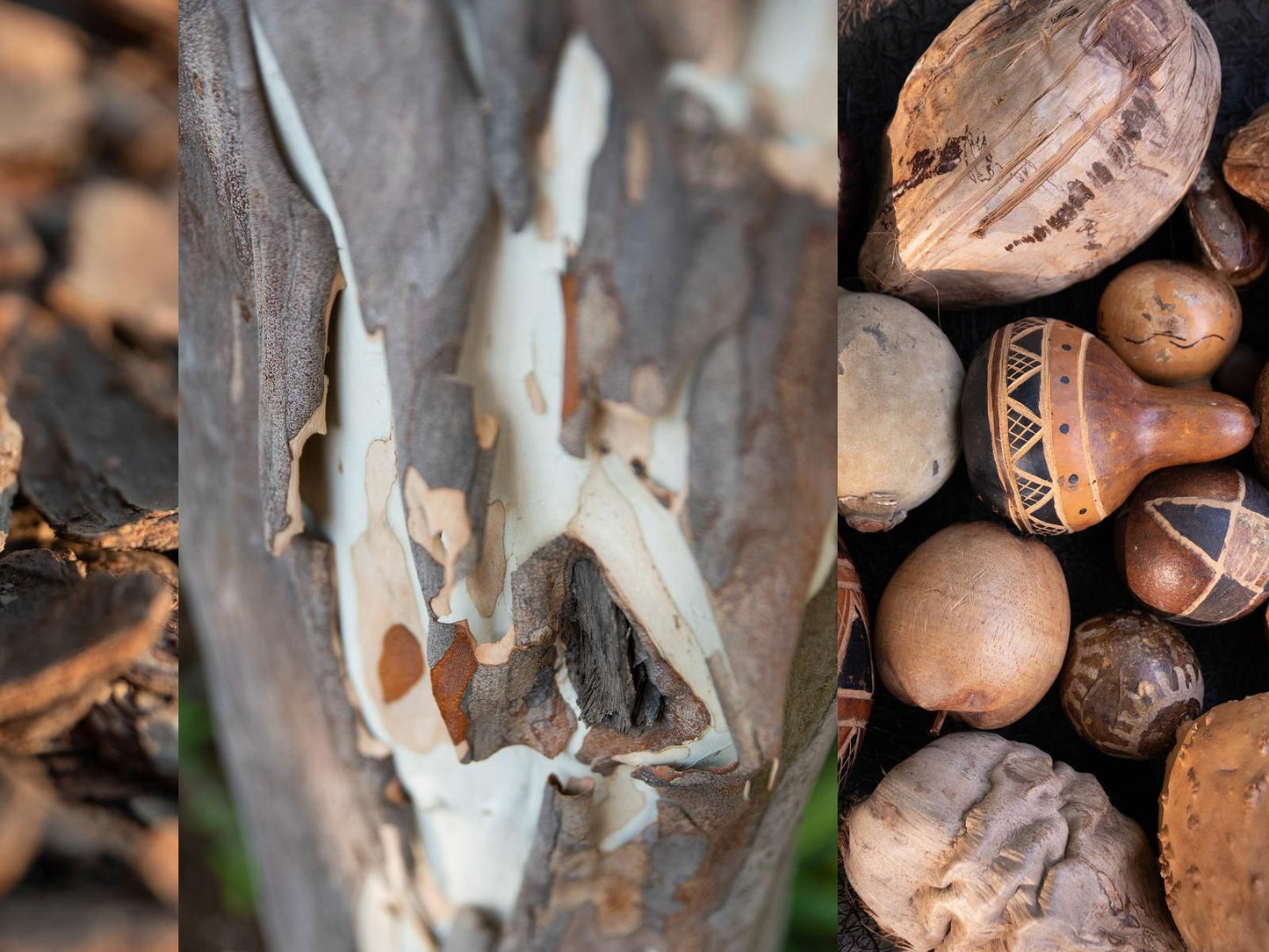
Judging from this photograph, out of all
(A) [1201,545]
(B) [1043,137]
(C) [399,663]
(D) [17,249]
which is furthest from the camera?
(A) [1201,545]

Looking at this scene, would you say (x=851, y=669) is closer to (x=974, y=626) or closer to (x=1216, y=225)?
(x=974, y=626)

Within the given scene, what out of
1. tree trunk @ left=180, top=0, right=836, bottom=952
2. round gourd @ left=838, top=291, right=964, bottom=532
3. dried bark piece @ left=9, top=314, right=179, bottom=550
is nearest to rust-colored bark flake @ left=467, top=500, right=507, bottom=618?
tree trunk @ left=180, top=0, right=836, bottom=952

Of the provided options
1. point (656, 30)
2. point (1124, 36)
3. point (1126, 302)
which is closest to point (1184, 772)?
point (1126, 302)

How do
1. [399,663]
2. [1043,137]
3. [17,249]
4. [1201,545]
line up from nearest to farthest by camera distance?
1. [17,249]
2. [399,663]
3. [1043,137]
4. [1201,545]

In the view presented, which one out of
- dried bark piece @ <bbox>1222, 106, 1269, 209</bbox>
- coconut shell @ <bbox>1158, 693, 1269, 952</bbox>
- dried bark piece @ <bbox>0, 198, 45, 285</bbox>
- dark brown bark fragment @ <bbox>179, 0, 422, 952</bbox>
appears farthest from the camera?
dried bark piece @ <bbox>1222, 106, 1269, 209</bbox>

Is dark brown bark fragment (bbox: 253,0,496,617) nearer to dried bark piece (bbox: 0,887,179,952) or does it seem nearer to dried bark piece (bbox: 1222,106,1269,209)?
dried bark piece (bbox: 0,887,179,952)

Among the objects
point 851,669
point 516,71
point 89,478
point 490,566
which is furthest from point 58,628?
point 851,669

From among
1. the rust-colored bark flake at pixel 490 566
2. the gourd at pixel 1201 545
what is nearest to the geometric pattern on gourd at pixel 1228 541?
the gourd at pixel 1201 545
